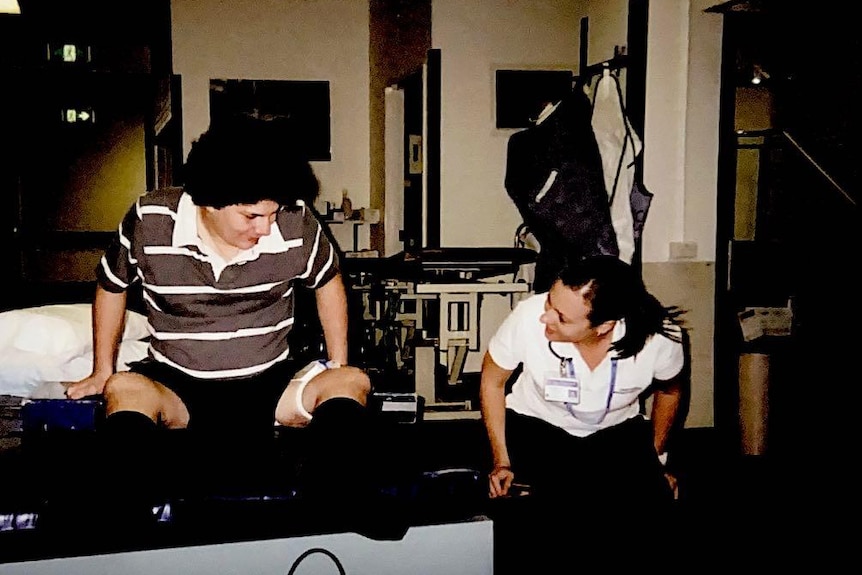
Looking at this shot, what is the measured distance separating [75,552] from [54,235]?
2.22 metres

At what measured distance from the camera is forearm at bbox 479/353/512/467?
80.6 inches

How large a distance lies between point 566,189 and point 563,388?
108cm

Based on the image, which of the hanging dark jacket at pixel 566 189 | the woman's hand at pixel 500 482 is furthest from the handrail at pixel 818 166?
the woman's hand at pixel 500 482

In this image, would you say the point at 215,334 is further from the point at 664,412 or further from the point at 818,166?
the point at 818,166

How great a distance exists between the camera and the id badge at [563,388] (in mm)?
2066

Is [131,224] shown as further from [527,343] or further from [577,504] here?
[577,504]

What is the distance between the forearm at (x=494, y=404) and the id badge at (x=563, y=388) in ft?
0.34

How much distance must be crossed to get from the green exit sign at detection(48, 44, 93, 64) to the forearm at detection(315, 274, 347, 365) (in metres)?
2.88

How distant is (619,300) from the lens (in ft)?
6.48

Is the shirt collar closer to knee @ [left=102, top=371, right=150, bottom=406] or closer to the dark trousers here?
knee @ [left=102, top=371, right=150, bottom=406]

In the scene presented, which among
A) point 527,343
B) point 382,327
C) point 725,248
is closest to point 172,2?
point 382,327

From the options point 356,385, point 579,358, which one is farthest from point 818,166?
point 356,385

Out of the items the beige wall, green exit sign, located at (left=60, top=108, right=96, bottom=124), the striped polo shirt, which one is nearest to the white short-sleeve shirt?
the striped polo shirt

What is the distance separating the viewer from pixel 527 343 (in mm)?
2072
